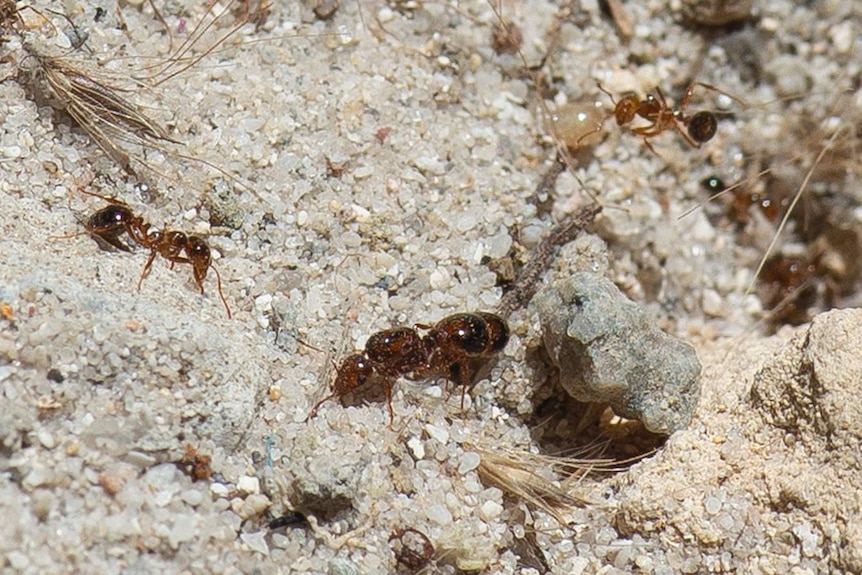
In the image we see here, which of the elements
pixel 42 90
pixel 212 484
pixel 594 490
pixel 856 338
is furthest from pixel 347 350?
pixel 856 338

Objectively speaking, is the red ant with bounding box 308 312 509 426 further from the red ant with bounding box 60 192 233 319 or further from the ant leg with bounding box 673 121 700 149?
the ant leg with bounding box 673 121 700 149

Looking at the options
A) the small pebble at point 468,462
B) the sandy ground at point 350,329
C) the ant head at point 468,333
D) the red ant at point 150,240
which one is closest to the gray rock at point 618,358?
the sandy ground at point 350,329

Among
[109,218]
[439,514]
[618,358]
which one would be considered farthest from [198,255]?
[618,358]

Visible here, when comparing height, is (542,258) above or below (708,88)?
below

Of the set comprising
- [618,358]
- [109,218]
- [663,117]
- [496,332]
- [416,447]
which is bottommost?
[416,447]

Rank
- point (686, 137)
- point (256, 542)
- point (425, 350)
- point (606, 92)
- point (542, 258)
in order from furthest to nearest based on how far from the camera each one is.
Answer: point (686, 137) < point (606, 92) < point (542, 258) < point (425, 350) < point (256, 542)

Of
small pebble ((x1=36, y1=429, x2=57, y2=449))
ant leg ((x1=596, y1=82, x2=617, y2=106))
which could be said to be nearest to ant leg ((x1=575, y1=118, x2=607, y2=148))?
ant leg ((x1=596, y1=82, x2=617, y2=106))

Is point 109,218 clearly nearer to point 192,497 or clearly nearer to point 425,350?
point 192,497
